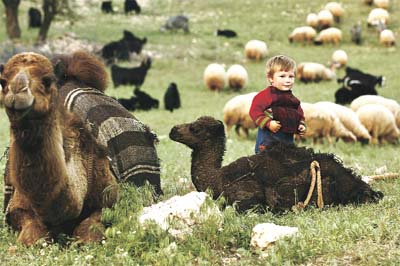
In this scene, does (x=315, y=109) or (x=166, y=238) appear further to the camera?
(x=315, y=109)

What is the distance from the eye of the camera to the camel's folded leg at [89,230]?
5973mm

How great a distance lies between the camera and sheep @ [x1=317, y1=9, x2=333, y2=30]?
36.0 meters

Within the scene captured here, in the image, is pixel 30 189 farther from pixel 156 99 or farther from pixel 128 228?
pixel 156 99

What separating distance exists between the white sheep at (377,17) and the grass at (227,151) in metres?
0.40

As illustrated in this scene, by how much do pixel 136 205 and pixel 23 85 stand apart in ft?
5.61

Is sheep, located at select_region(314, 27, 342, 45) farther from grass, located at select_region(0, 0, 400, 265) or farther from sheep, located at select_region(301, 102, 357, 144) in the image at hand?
sheep, located at select_region(301, 102, 357, 144)

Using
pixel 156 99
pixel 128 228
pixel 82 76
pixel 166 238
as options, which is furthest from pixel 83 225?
pixel 156 99

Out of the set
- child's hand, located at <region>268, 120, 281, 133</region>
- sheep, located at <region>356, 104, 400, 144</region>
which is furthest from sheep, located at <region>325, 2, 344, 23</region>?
child's hand, located at <region>268, 120, 281, 133</region>

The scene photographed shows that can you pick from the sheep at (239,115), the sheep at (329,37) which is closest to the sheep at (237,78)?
the sheep at (239,115)

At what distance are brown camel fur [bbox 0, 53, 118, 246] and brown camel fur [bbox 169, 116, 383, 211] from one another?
4.04 feet

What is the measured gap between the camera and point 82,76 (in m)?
7.67

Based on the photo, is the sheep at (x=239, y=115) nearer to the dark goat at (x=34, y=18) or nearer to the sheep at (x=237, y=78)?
the sheep at (x=237, y=78)

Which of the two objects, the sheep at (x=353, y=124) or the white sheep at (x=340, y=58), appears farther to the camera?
the white sheep at (x=340, y=58)

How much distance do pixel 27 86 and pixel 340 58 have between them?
2625cm
